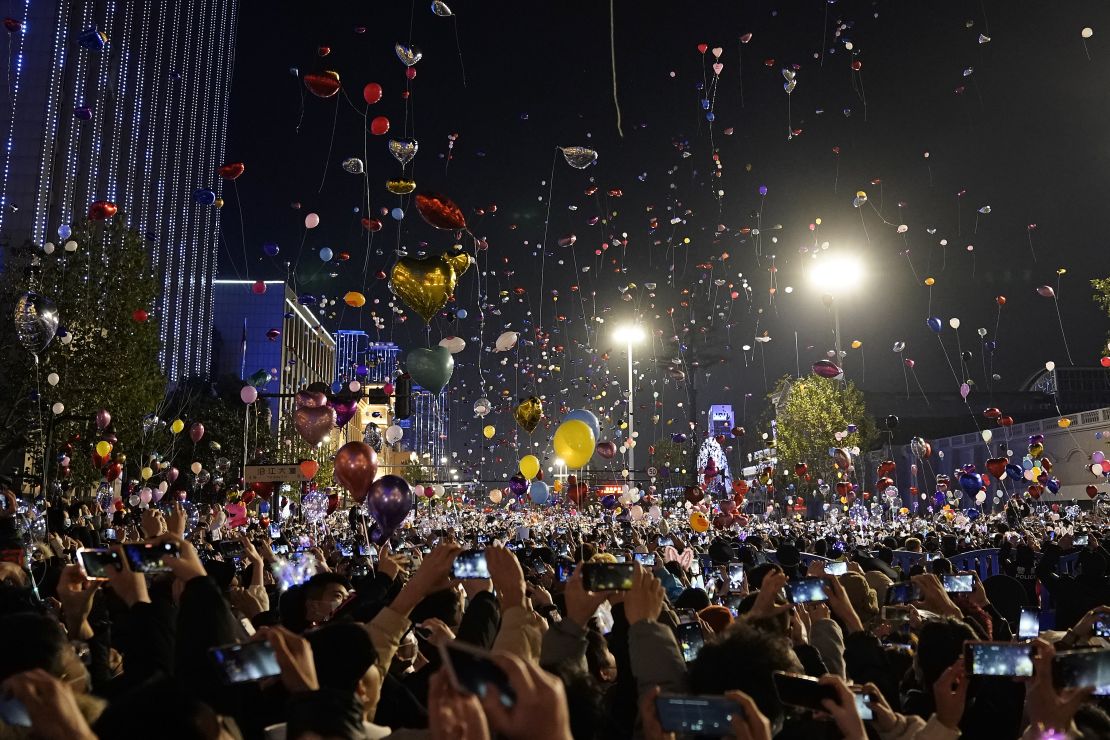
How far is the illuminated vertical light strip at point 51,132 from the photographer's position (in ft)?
124

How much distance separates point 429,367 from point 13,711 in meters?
12.2

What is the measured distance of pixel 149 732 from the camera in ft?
7.30

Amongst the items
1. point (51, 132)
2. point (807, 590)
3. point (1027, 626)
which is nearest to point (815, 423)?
point (51, 132)

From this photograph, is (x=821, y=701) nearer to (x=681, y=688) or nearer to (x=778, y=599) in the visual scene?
(x=681, y=688)

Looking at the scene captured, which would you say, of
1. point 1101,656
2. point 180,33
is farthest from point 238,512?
point 180,33

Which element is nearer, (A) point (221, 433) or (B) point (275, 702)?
(B) point (275, 702)

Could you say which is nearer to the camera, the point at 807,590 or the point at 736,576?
the point at 807,590

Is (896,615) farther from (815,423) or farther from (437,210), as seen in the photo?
(815,423)

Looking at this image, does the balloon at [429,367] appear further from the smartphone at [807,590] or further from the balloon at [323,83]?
the smartphone at [807,590]

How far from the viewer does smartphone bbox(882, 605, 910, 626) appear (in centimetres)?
618

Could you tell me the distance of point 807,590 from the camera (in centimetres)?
498

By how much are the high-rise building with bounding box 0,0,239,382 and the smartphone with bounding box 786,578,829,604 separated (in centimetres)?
1559

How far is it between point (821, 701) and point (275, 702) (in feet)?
6.25

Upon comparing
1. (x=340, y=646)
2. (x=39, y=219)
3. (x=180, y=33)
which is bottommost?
(x=340, y=646)
